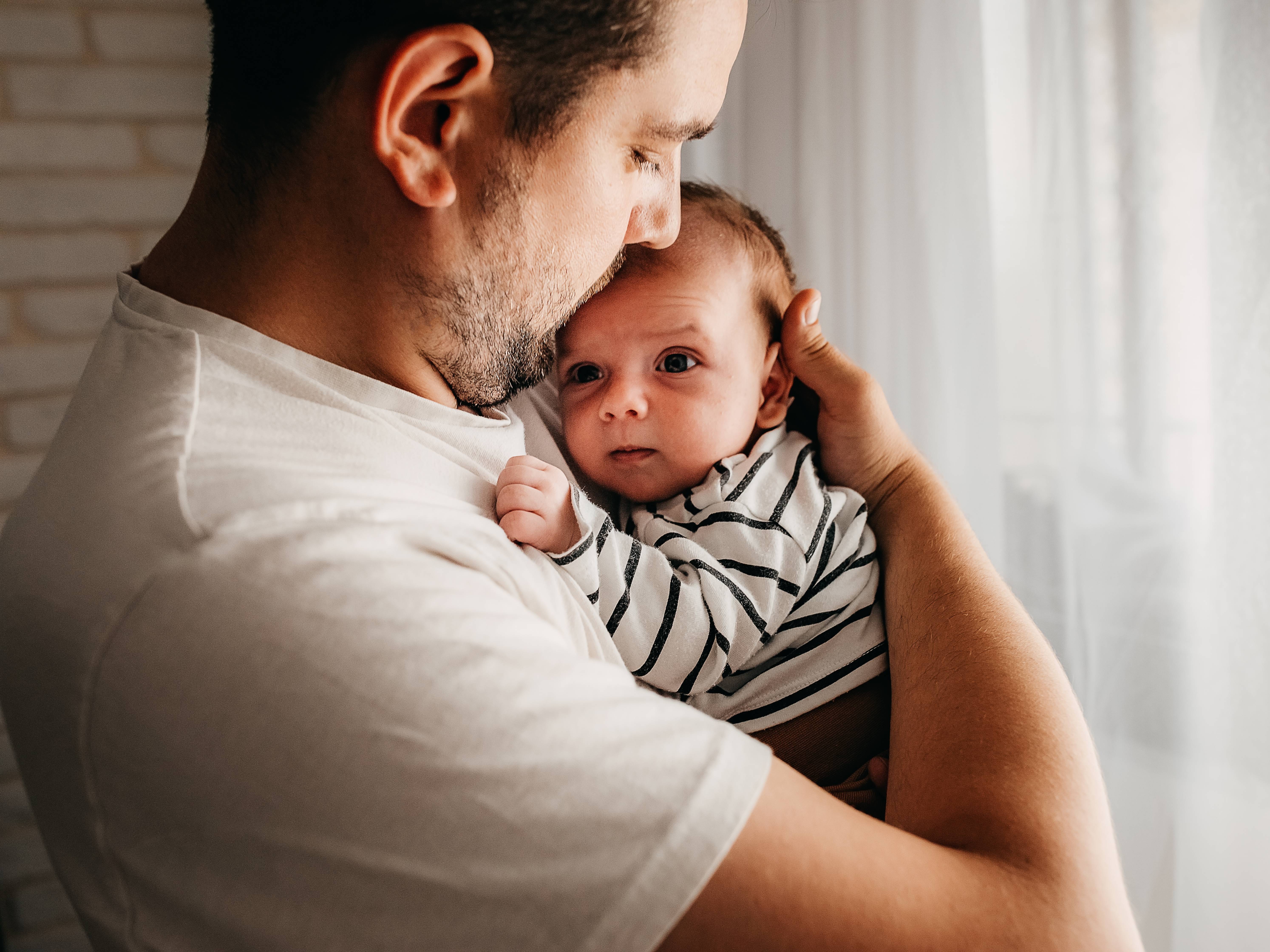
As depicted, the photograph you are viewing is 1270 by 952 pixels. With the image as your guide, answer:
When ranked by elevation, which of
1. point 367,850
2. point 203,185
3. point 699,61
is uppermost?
point 699,61

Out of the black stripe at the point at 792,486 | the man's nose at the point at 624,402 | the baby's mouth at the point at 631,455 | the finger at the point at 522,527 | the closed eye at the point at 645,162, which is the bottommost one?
the black stripe at the point at 792,486

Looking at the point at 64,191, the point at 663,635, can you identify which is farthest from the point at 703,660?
the point at 64,191

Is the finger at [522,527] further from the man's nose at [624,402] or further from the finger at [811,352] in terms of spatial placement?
the finger at [811,352]

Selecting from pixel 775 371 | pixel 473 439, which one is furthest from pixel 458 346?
pixel 775 371

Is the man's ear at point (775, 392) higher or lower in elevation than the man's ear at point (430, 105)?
lower

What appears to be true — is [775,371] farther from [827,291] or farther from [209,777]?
[209,777]

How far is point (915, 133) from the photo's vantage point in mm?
1857

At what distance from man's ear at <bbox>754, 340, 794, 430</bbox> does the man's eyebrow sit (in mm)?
502

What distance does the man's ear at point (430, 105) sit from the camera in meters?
0.78

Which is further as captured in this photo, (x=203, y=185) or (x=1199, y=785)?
(x=1199, y=785)

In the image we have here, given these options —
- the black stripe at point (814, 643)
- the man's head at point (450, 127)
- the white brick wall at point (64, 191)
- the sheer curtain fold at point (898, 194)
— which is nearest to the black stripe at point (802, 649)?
the black stripe at point (814, 643)

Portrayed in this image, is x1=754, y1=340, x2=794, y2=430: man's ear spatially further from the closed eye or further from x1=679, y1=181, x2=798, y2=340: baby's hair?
the closed eye

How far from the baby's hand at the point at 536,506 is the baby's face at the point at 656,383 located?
1.14 feet

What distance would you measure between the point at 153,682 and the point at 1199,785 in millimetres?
1718
